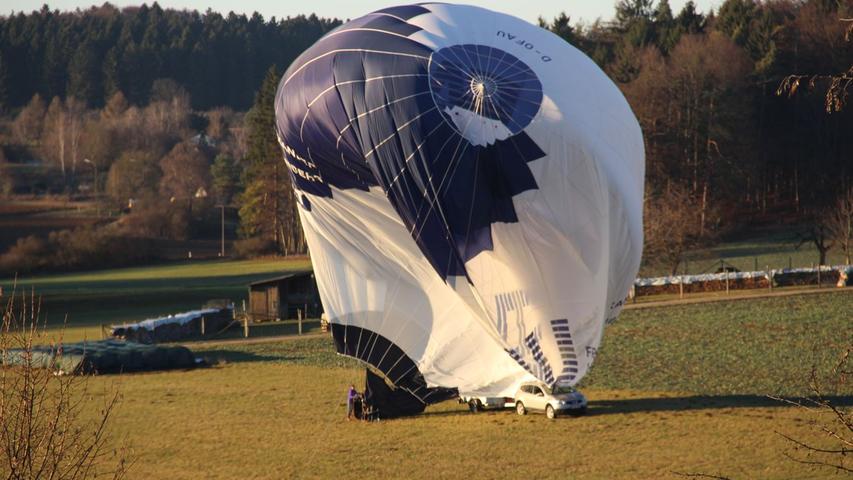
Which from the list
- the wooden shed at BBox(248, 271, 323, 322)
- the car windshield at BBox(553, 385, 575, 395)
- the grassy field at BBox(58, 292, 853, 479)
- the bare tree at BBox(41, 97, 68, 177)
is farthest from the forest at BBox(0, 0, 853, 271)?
the car windshield at BBox(553, 385, 575, 395)

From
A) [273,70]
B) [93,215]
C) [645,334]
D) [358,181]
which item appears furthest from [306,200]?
[93,215]

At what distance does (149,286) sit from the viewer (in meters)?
76.0

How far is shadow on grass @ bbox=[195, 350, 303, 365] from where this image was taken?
145ft

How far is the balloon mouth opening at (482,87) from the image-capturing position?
26.1 m

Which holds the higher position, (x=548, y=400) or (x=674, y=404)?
(x=548, y=400)

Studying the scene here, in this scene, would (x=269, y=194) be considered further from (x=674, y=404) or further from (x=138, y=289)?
(x=674, y=404)

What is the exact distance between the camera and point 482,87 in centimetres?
2614

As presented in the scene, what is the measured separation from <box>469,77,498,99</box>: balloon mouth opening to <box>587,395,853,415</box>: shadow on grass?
911 centimetres

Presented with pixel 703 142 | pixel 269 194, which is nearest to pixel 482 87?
pixel 703 142

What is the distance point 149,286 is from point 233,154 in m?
87.2

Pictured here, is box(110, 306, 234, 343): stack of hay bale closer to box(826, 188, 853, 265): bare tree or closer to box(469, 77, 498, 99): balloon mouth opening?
box(469, 77, 498, 99): balloon mouth opening

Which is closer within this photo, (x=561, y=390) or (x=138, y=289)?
(x=561, y=390)

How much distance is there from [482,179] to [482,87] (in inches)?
79.5

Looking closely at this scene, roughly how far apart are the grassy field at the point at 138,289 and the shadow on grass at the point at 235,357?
789 centimetres
